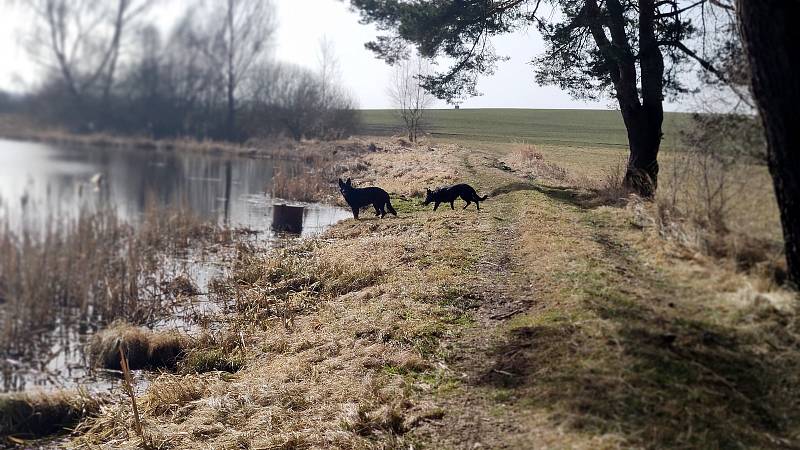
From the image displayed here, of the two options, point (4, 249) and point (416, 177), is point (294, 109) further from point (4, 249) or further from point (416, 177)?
point (4, 249)

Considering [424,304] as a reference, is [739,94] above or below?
above

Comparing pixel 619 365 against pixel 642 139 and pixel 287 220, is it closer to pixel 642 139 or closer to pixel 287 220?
pixel 642 139

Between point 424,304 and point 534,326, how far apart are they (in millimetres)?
2114

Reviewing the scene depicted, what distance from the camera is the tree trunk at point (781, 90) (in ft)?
16.7

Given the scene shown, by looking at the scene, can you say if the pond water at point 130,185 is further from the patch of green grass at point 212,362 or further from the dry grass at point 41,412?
the patch of green grass at point 212,362

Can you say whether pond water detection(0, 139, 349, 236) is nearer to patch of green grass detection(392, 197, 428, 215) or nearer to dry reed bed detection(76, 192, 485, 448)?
patch of green grass detection(392, 197, 428, 215)

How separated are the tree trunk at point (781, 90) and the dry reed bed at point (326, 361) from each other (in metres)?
3.52

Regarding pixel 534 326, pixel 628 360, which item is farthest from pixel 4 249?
pixel 628 360

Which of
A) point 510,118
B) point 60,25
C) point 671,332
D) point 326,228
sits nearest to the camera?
point 671,332

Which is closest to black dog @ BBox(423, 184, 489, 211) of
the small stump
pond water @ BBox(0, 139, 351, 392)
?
pond water @ BBox(0, 139, 351, 392)

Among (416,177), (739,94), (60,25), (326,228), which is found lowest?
(326,228)

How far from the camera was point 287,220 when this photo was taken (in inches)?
730

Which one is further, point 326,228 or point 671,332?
point 326,228

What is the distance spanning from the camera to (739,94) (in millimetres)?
6160
